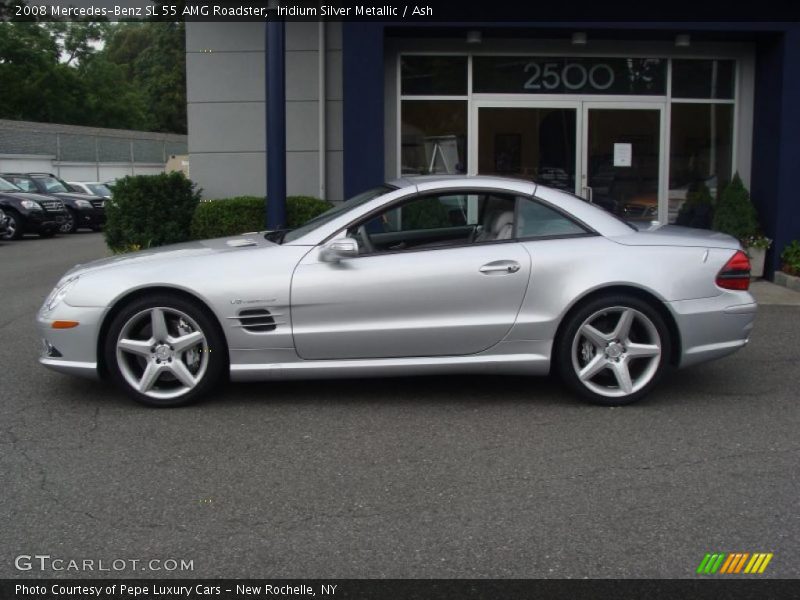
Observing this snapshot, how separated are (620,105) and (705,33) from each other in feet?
4.59

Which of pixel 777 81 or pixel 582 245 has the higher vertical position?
pixel 777 81

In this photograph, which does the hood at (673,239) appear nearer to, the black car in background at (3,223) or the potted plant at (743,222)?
the potted plant at (743,222)

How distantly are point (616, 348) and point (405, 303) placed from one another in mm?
1390

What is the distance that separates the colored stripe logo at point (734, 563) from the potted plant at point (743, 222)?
822cm

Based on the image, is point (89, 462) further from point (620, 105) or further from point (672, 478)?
point (620, 105)

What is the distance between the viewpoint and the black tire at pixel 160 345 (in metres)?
5.73

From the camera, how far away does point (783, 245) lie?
37.3ft

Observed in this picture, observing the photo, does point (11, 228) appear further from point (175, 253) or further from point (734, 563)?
point (734, 563)

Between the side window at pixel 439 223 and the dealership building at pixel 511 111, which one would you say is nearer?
the side window at pixel 439 223

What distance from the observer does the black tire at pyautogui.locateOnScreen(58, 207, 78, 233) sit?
23.0 metres

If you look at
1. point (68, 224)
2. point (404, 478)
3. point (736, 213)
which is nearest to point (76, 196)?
point (68, 224)

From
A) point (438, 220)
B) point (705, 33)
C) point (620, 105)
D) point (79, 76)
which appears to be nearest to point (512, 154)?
point (620, 105)

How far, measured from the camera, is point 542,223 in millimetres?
6082

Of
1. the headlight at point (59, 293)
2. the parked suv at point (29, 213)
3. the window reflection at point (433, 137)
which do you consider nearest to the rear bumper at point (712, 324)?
the headlight at point (59, 293)
